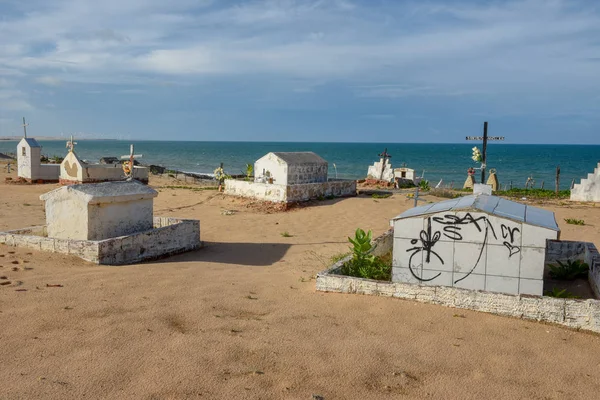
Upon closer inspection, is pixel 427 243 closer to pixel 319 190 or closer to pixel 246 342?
pixel 246 342

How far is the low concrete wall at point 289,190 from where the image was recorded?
22.8m

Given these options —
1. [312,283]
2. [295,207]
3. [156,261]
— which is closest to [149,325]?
[312,283]

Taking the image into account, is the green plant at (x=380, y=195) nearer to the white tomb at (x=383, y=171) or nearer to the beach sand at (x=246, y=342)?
the white tomb at (x=383, y=171)

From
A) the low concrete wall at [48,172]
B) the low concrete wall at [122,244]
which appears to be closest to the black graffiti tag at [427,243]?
the low concrete wall at [122,244]

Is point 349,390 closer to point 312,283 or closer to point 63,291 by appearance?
point 312,283

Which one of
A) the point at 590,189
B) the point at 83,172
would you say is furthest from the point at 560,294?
the point at 83,172

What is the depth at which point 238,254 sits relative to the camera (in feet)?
44.0

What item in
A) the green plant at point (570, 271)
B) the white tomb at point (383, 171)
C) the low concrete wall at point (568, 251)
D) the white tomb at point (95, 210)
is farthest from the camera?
the white tomb at point (383, 171)

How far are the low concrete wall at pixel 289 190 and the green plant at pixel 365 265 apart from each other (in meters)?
12.4

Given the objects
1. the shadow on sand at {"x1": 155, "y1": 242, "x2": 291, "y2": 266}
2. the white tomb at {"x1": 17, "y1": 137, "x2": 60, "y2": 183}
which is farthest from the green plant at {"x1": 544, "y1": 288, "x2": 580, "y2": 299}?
the white tomb at {"x1": 17, "y1": 137, "x2": 60, "y2": 183}

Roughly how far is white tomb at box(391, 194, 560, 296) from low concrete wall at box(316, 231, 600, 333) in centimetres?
44

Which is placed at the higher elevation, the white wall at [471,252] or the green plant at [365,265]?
the white wall at [471,252]

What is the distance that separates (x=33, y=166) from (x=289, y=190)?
17.9 metres

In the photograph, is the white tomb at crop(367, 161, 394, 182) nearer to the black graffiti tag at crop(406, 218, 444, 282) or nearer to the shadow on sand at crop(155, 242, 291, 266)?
the shadow on sand at crop(155, 242, 291, 266)
